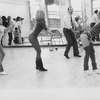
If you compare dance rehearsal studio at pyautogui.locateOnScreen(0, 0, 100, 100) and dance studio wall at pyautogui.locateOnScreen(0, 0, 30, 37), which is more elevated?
dance studio wall at pyautogui.locateOnScreen(0, 0, 30, 37)

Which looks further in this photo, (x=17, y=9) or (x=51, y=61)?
(x=17, y=9)

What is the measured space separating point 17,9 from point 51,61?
10.2 meters

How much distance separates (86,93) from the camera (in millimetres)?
752

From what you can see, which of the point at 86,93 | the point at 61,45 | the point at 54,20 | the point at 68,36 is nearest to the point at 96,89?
the point at 86,93

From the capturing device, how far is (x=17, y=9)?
16.6 metres

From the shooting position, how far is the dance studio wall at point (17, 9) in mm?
14964

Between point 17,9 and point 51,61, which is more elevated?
point 17,9

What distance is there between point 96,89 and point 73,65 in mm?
5504

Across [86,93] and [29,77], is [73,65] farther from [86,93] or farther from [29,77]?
[86,93]

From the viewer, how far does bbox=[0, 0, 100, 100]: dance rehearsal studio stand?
0.79 m

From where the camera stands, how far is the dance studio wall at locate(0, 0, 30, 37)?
1496 cm

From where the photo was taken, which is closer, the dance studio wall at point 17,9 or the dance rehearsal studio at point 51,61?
the dance rehearsal studio at point 51,61

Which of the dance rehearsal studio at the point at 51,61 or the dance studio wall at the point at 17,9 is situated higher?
the dance studio wall at the point at 17,9

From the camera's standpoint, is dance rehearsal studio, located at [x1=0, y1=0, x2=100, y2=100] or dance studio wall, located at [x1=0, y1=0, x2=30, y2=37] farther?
dance studio wall, located at [x1=0, y1=0, x2=30, y2=37]
